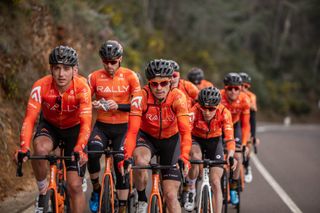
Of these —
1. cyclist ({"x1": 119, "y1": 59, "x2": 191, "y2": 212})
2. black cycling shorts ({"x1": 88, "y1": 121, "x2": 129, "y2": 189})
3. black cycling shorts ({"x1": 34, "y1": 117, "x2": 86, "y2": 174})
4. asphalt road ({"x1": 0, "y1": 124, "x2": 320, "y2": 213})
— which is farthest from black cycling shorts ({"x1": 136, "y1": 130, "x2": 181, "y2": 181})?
asphalt road ({"x1": 0, "y1": 124, "x2": 320, "y2": 213})

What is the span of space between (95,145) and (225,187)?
260 cm

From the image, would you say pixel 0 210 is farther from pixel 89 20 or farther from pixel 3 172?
pixel 89 20

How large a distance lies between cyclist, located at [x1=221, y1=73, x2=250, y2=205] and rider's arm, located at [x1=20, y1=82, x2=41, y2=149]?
444cm

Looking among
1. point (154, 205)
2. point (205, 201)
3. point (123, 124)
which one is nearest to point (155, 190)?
point (154, 205)

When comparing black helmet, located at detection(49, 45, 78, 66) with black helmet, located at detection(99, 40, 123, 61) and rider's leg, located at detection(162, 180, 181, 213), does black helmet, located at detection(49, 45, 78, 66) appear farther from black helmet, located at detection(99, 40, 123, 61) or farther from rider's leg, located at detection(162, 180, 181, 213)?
rider's leg, located at detection(162, 180, 181, 213)

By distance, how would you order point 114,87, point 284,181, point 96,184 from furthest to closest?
point 284,181
point 114,87
point 96,184

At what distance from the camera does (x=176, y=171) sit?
8.03m

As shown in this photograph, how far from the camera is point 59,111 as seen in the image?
7.93m

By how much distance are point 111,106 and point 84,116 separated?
1.57 meters

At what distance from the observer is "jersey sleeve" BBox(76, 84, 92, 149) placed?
291 inches

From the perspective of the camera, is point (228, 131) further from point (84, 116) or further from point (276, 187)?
point (276, 187)

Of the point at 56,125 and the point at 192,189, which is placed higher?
the point at 56,125

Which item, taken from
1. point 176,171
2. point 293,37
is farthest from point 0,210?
point 293,37

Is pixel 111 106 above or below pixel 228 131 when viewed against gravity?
above
